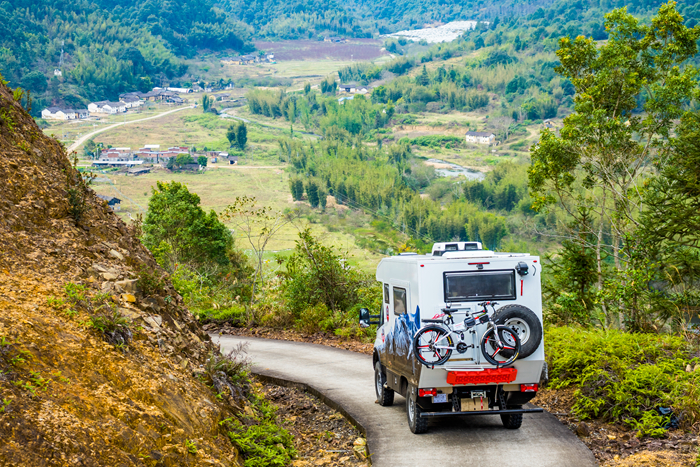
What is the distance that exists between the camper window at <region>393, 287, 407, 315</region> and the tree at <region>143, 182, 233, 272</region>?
74.5 ft

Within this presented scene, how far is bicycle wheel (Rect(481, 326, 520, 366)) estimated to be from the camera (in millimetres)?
8945

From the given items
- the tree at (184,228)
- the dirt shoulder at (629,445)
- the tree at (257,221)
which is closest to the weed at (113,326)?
the dirt shoulder at (629,445)

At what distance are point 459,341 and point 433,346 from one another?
0.41 metres

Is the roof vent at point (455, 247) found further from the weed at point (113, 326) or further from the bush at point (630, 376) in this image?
the weed at point (113, 326)

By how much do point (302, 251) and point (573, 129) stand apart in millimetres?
10382

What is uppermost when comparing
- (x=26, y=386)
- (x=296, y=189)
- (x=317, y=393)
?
(x=26, y=386)

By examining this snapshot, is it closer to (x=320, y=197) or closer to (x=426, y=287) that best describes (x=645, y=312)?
(x=426, y=287)

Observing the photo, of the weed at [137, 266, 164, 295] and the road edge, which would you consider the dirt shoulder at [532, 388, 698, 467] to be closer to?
the road edge

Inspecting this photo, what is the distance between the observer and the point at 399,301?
33.7 ft

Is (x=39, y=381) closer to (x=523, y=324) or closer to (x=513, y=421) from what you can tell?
(x=523, y=324)

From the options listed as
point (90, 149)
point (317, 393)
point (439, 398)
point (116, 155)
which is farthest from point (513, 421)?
point (90, 149)

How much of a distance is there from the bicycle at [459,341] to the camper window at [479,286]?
288 millimetres

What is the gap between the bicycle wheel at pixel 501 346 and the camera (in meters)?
8.95

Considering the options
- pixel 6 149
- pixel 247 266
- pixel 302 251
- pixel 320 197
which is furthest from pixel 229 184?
pixel 6 149
